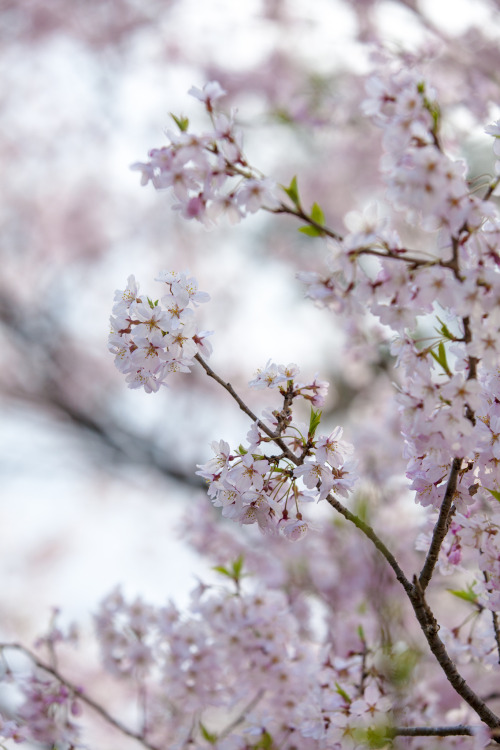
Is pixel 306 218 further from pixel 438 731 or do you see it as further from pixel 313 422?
pixel 438 731

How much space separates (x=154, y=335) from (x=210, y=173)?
33 centimetres

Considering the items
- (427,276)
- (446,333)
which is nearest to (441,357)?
(446,333)

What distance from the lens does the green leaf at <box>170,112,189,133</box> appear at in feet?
3.82

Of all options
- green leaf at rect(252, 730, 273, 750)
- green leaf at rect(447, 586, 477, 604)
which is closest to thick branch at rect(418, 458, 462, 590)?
green leaf at rect(447, 586, 477, 604)

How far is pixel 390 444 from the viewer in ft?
14.5

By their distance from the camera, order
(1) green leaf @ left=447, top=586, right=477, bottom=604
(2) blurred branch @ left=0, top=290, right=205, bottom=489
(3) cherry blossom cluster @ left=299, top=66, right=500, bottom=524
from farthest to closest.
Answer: (2) blurred branch @ left=0, top=290, right=205, bottom=489
(1) green leaf @ left=447, top=586, right=477, bottom=604
(3) cherry blossom cluster @ left=299, top=66, right=500, bottom=524

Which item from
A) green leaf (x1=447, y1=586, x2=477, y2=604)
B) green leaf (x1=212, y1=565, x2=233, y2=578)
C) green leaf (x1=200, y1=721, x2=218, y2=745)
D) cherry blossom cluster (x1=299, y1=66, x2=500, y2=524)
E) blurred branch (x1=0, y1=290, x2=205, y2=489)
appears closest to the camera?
cherry blossom cluster (x1=299, y1=66, x2=500, y2=524)

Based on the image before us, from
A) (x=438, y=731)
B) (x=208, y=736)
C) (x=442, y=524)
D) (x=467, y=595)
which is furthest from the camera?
(x=208, y=736)

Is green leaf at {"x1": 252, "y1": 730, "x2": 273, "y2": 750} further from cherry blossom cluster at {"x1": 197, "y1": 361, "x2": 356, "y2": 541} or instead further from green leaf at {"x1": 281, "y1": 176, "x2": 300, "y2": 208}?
green leaf at {"x1": 281, "y1": 176, "x2": 300, "y2": 208}

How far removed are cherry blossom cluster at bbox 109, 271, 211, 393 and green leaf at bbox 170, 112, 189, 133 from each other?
0.30 meters

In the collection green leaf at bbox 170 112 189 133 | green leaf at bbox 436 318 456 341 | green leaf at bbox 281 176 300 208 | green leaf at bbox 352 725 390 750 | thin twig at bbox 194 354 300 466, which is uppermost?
green leaf at bbox 170 112 189 133

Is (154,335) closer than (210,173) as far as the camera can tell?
No

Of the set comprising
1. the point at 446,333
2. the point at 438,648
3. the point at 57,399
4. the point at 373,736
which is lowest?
the point at 373,736

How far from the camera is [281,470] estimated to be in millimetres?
1269
